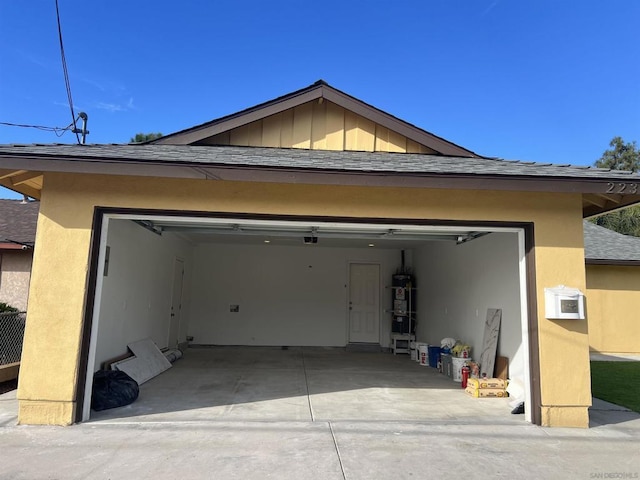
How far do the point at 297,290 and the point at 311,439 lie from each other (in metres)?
7.13

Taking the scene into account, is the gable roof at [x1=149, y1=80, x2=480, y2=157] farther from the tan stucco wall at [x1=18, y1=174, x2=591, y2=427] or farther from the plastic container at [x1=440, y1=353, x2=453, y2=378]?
the plastic container at [x1=440, y1=353, x2=453, y2=378]

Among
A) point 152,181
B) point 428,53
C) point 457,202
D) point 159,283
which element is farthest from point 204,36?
point 457,202

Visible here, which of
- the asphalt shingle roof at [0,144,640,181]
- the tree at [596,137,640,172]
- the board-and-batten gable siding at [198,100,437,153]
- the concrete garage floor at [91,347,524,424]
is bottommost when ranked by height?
the concrete garage floor at [91,347,524,424]

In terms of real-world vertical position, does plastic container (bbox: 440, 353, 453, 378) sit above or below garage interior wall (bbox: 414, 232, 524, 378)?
below

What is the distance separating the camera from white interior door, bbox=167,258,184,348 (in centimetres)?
927

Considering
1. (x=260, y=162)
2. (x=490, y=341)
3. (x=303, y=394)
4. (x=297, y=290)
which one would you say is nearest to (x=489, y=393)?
(x=490, y=341)

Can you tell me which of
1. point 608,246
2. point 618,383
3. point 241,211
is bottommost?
point 618,383

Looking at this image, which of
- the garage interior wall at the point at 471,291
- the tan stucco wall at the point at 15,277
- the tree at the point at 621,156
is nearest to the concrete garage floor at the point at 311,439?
the garage interior wall at the point at 471,291

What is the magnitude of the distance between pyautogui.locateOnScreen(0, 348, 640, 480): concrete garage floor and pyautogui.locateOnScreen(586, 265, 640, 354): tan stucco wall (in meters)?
5.91

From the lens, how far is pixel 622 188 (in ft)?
14.4

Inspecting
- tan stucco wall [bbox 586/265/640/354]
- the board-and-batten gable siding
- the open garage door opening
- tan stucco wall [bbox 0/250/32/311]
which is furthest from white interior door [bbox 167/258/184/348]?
tan stucco wall [bbox 586/265/640/354]

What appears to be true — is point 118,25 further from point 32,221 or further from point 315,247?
point 315,247

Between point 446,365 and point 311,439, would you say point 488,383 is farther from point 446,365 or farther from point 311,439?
point 311,439

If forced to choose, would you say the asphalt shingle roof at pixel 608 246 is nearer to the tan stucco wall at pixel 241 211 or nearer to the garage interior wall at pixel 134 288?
the tan stucco wall at pixel 241 211
